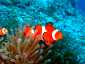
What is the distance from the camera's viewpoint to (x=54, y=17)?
13.6 ft

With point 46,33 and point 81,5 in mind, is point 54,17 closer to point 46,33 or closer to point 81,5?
point 81,5

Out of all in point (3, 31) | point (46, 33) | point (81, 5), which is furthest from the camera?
point (81, 5)

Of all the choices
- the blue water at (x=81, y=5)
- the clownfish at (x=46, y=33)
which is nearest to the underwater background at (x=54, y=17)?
the blue water at (x=81, y=5)

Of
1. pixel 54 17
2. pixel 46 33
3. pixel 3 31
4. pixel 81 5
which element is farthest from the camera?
pixel 54 17

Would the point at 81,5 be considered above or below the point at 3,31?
above

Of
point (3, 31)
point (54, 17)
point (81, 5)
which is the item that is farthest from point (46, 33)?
point (81, 5)

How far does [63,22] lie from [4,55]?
1.33 m

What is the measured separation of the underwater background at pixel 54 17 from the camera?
3.77 m

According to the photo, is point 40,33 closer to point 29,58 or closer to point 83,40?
point 29,58

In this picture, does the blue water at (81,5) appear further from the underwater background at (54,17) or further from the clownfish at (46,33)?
the clownfish at (46,33)

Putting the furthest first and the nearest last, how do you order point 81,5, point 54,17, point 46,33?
point 54,17 → point 81,5 → point 46,33

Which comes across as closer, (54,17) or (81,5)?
(81,5)

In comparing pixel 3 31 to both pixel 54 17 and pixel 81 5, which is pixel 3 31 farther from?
pixel 81 5

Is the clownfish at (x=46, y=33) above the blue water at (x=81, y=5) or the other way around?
the other way around
